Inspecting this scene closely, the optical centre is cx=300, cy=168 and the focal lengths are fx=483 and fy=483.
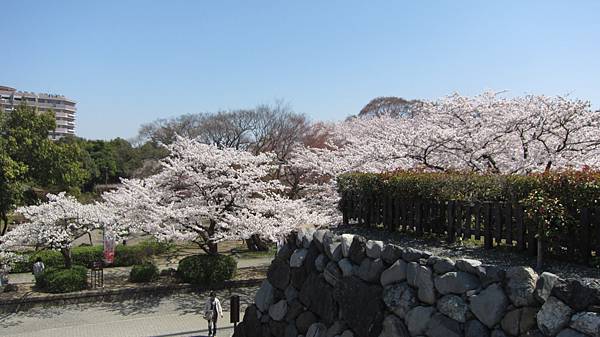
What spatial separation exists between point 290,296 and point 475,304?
305cm

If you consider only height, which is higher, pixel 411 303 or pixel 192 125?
pixel 192 125

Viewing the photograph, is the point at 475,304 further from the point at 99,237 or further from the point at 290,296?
the point at 99,237

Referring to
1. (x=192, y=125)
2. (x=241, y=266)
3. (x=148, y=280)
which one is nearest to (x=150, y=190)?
(x=148, y=280)

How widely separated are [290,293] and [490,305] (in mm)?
3188

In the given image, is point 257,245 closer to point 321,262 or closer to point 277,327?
Result: point 277,327

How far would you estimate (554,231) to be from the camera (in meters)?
4.50

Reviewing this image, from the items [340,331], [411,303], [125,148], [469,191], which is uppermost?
[125,148]

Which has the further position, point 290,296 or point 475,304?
point 290,296

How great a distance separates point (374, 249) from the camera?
5.09 m

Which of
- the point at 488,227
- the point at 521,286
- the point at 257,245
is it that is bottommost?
the point at 257,245

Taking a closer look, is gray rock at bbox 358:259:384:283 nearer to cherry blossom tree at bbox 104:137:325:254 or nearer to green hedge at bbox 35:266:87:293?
cherry blossom tree at bbox 104:137:325:254

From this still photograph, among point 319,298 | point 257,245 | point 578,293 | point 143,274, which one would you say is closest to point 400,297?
point 319,298

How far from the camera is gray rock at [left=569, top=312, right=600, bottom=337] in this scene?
3006 mm

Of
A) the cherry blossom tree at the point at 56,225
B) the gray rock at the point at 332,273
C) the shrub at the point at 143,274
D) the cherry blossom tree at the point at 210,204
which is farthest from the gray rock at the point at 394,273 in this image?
the cherry blossom tree at the point at 56,225
